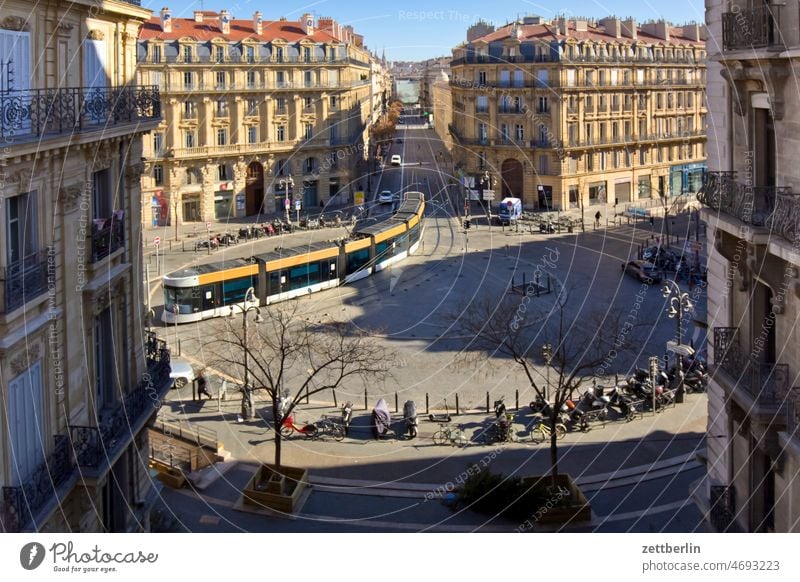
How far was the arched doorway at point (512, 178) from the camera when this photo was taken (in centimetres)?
4497

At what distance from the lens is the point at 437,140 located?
77625mm

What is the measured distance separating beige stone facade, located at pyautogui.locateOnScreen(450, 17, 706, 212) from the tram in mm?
12428

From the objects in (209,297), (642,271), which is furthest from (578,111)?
(209,297)

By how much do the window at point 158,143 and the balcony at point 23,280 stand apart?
33.0 m

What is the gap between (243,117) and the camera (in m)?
41.2

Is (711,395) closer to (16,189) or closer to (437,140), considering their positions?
(16,189)

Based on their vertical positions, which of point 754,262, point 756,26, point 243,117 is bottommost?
point 754,262

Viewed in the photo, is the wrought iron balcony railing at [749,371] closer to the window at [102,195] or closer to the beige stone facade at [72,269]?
the beige stone facade at [72,269]

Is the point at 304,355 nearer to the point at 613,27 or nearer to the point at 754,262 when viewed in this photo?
the point at 754,262

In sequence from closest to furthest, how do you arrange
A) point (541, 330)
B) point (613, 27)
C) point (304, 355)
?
point (304, 355) < point (541, 330) < point (613, 27)

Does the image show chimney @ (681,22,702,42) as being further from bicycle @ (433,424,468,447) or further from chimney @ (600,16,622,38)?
bicycle @ (433,424,468,447)

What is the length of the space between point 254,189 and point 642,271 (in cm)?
2006

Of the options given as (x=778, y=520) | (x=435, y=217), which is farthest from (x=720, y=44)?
(x=435, y=217)

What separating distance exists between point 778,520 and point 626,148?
39709 millimetres
